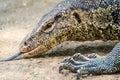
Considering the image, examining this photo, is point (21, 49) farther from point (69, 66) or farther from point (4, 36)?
point (4, 36)

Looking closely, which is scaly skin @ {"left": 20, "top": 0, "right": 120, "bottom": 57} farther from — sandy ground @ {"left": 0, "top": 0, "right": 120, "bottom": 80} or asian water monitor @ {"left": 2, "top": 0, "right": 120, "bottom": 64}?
sandy ground @ {"left": 0, "top": 0, "right": 120, "bottom": 80}

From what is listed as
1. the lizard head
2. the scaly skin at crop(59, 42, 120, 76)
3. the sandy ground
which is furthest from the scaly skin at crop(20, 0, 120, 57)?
the scaly skin at crop(59, 42, 120, 76)

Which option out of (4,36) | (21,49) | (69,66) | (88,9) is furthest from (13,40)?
(69,66)

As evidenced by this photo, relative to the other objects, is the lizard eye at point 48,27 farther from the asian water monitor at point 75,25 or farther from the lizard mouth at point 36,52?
the lizard mouth at point 36,52

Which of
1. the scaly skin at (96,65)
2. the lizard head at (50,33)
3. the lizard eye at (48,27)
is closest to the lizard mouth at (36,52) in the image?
the lizard head at (50,33)

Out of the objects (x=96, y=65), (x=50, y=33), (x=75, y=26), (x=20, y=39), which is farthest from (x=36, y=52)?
(x=20, y=39)

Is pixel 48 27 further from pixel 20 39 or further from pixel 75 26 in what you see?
pixel 20 39
